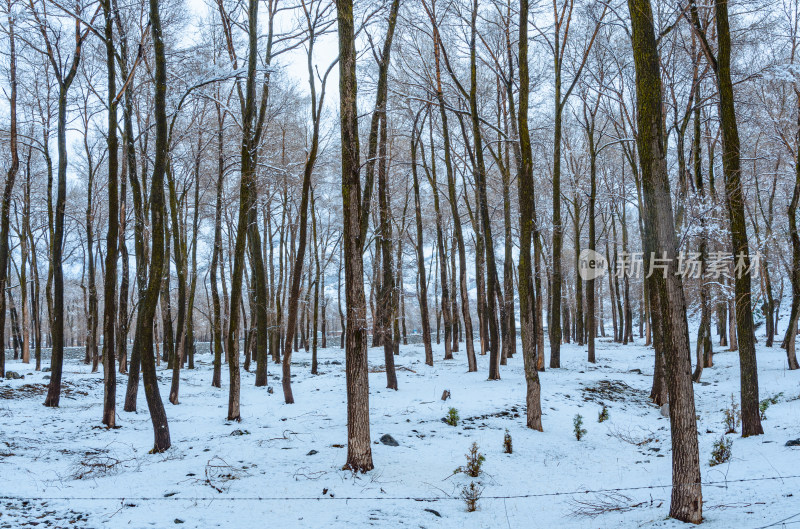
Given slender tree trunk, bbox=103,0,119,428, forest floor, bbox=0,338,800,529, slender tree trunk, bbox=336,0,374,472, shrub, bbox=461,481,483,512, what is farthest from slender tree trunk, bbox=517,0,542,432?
slender tree trunk, bbox=103,0,119,428

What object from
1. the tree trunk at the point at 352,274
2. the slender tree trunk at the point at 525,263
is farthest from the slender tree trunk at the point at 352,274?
the slender tree trunk at the point at 525,263

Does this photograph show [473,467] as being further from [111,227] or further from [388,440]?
[111,227]

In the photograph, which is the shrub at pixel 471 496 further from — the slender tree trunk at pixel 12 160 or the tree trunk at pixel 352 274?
the slender tree trunk at pixel 12 160

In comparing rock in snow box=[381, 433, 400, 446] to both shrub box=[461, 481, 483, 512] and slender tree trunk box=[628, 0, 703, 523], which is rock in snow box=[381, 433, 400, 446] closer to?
shrub box=[461, 481, 483, 512]

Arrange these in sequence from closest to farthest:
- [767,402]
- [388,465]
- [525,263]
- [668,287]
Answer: [668,287], [388,465], [525,263], [767,402]

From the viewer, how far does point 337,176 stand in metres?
21.3

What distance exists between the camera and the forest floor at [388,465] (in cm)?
427

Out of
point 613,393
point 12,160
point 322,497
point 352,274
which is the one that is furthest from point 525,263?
point 12,160

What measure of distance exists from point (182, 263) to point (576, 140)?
16996 millimetres

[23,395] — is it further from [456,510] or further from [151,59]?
[456,510]

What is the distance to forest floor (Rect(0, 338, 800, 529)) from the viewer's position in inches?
168

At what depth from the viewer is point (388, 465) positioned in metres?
5.78

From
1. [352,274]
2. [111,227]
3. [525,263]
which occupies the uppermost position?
[111,227]

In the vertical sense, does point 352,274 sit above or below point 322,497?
above
